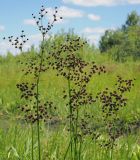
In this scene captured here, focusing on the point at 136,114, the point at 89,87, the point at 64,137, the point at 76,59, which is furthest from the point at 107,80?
the point at 76,59

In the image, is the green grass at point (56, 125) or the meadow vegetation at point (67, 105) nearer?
the meadow vegetation at point (67, 105)

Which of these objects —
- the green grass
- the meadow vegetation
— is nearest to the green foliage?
the meadow vegetation

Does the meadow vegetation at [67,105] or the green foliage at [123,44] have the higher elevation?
the green foliage at [123,44]

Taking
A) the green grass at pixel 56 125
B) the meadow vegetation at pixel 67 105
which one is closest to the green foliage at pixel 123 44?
the meadow vegetation at pixel 67 105

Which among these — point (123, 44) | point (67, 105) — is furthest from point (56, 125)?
point (123, 44)

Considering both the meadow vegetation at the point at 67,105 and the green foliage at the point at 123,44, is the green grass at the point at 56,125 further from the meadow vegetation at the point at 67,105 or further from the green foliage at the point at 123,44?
the green foliage at the point at 123,44

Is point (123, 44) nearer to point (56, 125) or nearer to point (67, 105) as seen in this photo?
point (56, 125)

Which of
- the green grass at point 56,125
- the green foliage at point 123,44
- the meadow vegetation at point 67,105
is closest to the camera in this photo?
the meadow vegetation at point 67,105

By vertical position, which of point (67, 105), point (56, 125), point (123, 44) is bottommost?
point (56, 125)

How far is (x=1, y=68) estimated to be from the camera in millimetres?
19953

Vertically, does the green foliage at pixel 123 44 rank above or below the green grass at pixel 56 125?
above

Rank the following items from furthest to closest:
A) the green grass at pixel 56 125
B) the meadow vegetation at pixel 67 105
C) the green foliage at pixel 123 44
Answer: the green foliage at pixel 123 44, the green grass at pixel 56 125, the meadow vegetation at pixel 67 105

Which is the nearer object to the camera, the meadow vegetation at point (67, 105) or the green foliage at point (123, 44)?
the meadow vegetation at point (67, 105)

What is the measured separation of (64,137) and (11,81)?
10797 millimetres
